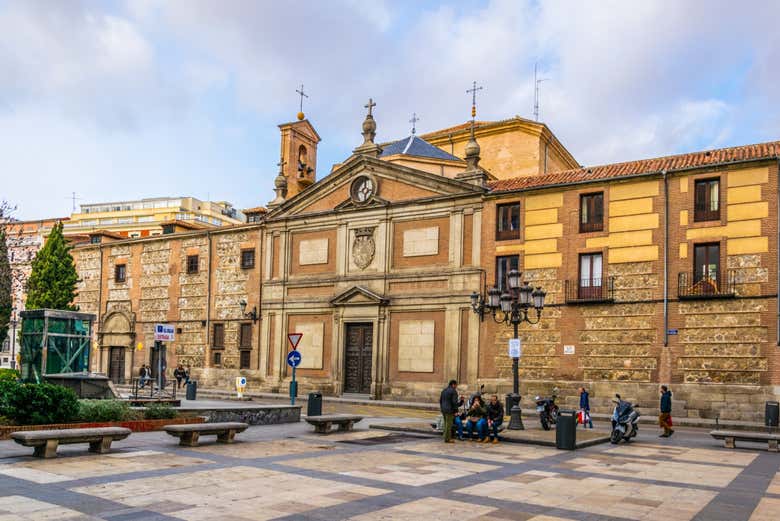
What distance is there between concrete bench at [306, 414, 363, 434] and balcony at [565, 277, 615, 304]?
12.8 meters

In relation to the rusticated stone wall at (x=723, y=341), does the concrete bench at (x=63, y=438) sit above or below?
below

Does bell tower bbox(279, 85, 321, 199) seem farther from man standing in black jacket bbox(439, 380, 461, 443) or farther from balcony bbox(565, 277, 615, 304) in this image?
man standing in black jacket bbox(439, 380, 461, 443)

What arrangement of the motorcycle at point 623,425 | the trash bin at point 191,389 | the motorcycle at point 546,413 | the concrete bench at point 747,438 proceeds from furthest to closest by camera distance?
the trash bin at point 191,389 < the motorcycle at point 546,413 < the motorcycle at point 623,425 < the concrete bench at point 747,438

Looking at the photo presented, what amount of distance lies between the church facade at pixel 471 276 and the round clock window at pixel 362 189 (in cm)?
15

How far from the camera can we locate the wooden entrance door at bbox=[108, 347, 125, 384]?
44500 millimetres

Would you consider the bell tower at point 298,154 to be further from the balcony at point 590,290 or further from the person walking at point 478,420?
the person walking at point 478,420

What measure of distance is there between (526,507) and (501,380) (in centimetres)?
2076

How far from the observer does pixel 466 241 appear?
107 feet

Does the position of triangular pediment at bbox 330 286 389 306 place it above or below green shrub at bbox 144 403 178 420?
Answer: above

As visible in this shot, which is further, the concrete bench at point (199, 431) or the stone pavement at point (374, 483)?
the concrete bench at point (199, 431)

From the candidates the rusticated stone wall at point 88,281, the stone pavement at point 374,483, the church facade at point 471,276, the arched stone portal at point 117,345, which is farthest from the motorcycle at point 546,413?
the rusticated stone wall at point 88,281

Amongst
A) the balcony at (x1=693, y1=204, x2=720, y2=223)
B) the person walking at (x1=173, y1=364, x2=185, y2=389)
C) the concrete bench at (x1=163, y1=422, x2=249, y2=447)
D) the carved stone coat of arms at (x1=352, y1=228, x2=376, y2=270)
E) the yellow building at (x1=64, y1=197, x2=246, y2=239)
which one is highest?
the yellow building at (x1=64, y1=197, x2=246, y2=239)

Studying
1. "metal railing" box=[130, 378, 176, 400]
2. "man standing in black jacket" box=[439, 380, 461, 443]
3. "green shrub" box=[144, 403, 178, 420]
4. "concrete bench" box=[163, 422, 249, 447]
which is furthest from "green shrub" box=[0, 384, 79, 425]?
"man standing in black jacket" box=[439, 380, 461, 443]

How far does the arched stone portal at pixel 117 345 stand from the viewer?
44.4 metres
